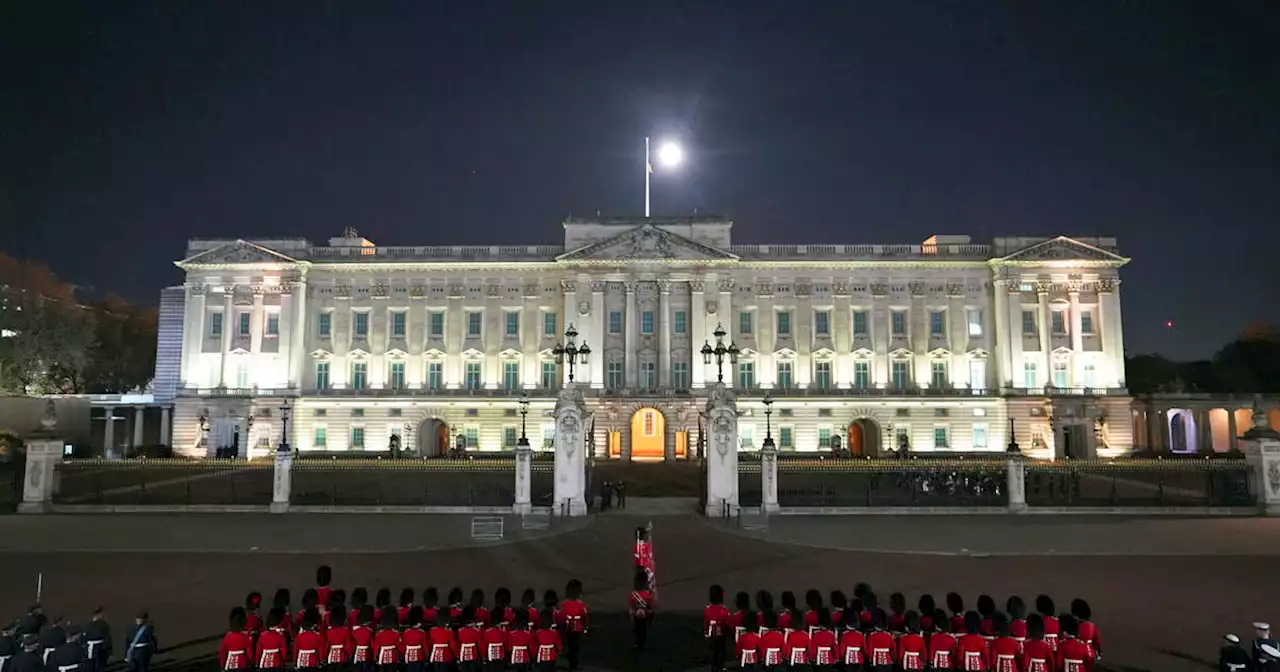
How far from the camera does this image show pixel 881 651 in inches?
370

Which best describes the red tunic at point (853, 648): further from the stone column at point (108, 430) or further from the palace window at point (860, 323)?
the stone column at point (108, 430)

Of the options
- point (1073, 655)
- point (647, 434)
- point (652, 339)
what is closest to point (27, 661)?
point (1073, 655)

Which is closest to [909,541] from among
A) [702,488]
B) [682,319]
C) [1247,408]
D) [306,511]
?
[702,488]

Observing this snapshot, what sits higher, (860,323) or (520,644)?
(860,323)

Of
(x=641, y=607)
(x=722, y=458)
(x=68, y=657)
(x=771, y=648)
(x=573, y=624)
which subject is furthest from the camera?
(x=722, y=458)

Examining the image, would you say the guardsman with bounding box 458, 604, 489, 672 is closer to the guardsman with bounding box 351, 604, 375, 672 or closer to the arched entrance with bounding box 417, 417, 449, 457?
the guardsman with bounding box 351, 604, 375, 672

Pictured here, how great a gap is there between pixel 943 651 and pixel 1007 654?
749mm

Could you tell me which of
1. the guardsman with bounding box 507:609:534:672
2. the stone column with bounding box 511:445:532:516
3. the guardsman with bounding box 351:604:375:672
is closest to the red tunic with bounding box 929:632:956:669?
the guardsman with bounding box 507:609:534:672

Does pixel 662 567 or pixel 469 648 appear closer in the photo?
pixel 469 648

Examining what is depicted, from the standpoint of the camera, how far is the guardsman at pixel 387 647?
374 inches

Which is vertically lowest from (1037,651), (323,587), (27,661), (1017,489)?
(1037,651)

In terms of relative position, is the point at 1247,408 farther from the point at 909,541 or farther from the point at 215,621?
the point at 215,621

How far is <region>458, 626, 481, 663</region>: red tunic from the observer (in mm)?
9531

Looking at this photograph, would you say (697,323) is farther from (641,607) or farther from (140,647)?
(140,647)
